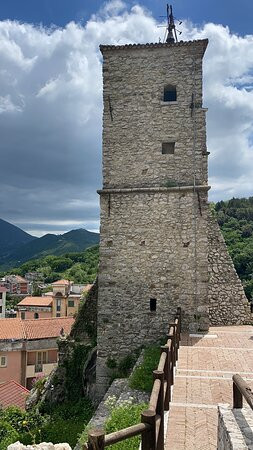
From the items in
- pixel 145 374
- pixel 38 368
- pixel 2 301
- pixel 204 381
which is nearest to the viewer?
pixel 204 381

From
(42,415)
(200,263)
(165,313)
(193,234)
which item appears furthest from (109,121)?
(42,415)

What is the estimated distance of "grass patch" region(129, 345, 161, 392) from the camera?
7.77 m

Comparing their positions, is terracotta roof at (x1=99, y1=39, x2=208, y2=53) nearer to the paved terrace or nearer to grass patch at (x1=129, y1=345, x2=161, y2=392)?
the paved terrace

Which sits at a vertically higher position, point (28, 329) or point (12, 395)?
point (28, 329)

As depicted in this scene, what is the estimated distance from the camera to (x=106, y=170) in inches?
468

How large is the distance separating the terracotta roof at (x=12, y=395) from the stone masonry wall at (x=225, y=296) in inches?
455

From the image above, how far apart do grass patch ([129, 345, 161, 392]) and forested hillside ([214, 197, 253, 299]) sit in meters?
17.2

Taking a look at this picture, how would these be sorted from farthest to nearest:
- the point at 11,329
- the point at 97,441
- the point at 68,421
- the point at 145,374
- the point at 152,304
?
1. the point at 11,329
2. the point at 152,304
3. the point at 68,421
4. the point at 145,374
5. the point at 97,441

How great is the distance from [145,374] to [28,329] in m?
23.5

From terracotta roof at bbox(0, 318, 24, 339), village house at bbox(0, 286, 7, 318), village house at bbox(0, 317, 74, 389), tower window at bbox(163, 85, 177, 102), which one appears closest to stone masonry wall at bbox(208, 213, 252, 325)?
tower window at bbox(163, 85, 177, 102)

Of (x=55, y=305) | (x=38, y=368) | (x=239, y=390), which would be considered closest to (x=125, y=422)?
(x=239, y=390)

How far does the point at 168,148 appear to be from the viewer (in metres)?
11.8

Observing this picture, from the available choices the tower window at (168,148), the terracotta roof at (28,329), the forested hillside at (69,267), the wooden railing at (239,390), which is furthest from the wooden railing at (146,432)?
the forested hillside at (69,267)

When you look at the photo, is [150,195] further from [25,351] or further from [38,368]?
[38,368]
